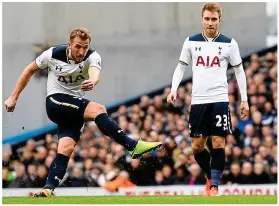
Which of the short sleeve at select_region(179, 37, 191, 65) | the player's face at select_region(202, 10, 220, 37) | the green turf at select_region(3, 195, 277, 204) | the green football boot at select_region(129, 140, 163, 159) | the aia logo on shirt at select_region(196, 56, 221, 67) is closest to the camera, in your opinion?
the green turf at select_region(3, 195, 277, 204)

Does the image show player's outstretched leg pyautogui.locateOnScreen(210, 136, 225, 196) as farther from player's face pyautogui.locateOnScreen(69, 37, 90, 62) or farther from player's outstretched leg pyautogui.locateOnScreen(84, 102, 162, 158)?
player's face pyautogui.locateOnScreen(69, 37, 90, 62)

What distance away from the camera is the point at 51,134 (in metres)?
21.1

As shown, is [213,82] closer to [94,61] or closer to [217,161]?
[217,161]

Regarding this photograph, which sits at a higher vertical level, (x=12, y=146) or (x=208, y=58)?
(x=208, y=58)

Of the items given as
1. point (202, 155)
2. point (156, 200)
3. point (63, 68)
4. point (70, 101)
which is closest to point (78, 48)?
point (63, 68)

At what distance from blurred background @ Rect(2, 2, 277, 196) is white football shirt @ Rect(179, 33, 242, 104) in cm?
674

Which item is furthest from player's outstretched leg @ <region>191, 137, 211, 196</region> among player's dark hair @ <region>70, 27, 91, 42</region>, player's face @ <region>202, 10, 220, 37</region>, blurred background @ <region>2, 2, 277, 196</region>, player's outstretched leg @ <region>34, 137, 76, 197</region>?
blurred background @ <region>2, 2, 277, 196</region>

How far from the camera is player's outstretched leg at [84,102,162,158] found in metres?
10.7

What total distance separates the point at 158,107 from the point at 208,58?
341 inches

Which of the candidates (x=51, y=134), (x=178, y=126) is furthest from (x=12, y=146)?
(x=178, y=126)

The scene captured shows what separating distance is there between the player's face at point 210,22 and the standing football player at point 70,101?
1.39 meters

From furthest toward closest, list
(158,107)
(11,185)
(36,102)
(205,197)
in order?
(36,102) → (158,107) → (11,185) → (205,197)

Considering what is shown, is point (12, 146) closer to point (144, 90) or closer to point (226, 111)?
point (144, 90)

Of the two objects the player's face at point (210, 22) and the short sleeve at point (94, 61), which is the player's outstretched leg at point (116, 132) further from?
the player's face at point (210, 22)
